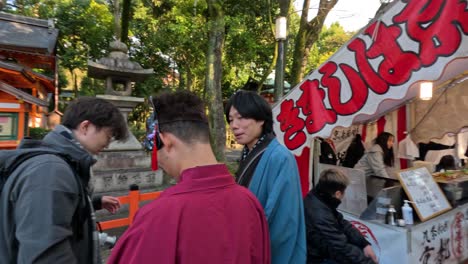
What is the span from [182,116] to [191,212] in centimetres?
39

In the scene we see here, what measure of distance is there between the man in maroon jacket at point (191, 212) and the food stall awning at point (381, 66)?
2.48 meters

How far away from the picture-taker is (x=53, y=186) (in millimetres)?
1360

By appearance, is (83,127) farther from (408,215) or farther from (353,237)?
(408,215)

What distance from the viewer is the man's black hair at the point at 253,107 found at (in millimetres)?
Answer: 2049

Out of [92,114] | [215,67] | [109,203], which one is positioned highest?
[215,67]

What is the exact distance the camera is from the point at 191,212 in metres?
0.94

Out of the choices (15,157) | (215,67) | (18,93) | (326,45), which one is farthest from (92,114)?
(326,45)

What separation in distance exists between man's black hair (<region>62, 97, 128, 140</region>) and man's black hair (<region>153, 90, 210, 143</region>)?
599mm

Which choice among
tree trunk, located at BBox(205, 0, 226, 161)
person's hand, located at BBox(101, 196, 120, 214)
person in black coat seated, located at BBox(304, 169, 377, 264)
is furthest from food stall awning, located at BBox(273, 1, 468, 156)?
tree trunk, located at BBox(205, 0, 226, 161)

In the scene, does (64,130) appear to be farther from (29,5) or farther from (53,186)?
(29,5)

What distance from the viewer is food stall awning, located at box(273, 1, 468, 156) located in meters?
2.68

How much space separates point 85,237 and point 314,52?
20549mm

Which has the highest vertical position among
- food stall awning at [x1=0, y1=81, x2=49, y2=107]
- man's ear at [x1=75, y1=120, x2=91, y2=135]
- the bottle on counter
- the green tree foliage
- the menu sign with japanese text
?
the green tree foliage

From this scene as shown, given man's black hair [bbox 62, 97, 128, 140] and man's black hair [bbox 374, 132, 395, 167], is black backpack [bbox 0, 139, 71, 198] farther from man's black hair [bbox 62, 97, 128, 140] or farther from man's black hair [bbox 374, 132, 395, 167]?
man's black hair [bbox 374, 132, 395, 167]
